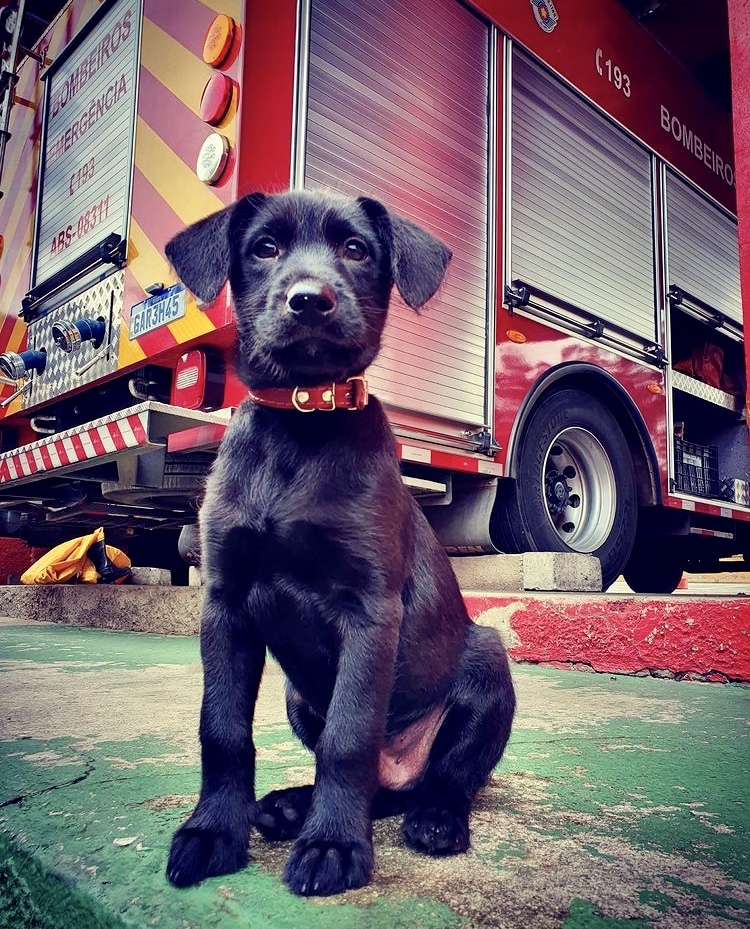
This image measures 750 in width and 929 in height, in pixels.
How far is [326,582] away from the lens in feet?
3.36

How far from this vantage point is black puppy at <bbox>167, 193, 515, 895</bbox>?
0.97 meters

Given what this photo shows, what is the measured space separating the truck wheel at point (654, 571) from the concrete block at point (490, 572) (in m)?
3.43

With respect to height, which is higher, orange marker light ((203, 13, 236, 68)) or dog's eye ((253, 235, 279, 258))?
orange marker light ((203, 13, 236, 68))

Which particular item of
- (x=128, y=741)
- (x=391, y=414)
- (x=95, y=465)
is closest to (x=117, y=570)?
(x=95, y=465)

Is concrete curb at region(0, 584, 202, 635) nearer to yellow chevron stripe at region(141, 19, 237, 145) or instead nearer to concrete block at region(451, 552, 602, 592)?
concrete block at region(451, 552, 602, 592)

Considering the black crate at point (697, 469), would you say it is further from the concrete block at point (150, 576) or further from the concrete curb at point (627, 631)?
the concrete block at point (150, 576)

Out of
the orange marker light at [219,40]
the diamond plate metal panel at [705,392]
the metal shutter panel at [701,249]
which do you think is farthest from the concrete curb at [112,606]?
the metal shutter panel at [701,249]

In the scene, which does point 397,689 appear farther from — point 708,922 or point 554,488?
point 554,488

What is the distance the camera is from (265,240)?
1.17 m

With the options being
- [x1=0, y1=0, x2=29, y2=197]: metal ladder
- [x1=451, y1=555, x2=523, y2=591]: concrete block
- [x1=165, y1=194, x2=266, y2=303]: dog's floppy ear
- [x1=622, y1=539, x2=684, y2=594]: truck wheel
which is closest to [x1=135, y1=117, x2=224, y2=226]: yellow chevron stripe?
[x1=0, y1=0, x2=29, y2=197]: metal ladder

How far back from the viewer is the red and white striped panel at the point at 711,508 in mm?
4711

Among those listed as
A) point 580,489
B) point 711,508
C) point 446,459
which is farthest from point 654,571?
point 446,459

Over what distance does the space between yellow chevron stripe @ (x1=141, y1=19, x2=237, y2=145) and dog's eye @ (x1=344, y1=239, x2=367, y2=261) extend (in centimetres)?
172

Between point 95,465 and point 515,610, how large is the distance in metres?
1.82
